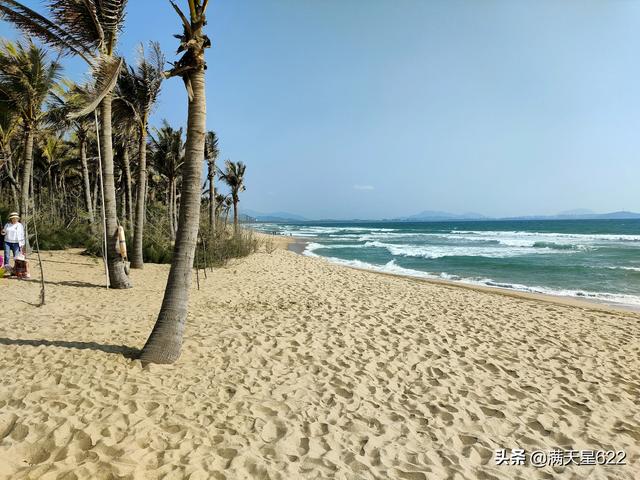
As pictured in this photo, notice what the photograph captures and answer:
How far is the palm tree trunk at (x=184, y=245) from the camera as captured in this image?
4180mm

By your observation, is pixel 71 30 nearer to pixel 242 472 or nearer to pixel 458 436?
pixel 242 472

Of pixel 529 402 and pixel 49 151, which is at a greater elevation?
pixel 49 151

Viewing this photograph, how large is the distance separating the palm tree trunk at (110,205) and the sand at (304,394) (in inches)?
39.0

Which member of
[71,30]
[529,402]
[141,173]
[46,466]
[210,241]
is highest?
[71,30]

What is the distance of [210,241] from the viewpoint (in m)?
13.8

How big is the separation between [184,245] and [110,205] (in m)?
4.97

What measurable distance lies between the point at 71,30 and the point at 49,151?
15.6 m

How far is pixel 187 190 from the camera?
4.16 metres

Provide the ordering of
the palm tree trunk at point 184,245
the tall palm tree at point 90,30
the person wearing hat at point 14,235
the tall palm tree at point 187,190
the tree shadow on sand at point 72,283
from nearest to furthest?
the tall palm tree at point 187,190
the palm tree trunk at point 184,245
the tall palm tree at point 90,30
the tree shadow on sand at point 72,283
the person wearing hat at point 14,235

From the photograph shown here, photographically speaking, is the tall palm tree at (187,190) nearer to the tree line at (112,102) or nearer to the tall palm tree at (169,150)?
the tree line at (112,102)

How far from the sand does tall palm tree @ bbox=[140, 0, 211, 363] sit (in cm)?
33

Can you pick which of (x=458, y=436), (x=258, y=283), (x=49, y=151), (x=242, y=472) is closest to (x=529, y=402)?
(x=458, y=436)

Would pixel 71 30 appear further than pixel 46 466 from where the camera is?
Yes

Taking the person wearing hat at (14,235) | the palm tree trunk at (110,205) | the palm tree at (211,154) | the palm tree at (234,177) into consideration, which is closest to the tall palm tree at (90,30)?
the palm tree trunk at (110,205)
